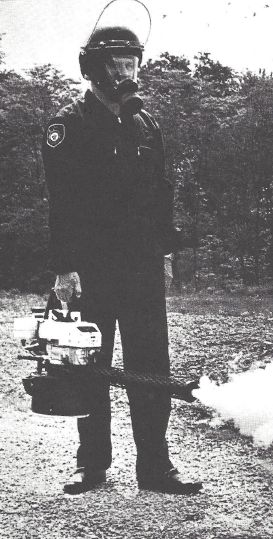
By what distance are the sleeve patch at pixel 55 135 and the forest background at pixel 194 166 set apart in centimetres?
1881

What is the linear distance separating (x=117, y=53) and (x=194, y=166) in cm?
2140

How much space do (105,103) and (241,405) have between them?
2463 mm

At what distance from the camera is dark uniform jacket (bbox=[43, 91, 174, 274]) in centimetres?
336

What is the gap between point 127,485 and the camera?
3633 mm

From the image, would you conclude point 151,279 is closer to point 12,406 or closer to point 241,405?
point 241,405

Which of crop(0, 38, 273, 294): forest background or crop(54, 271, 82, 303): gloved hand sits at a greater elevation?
crop(0, 38, 273, 294): forest background

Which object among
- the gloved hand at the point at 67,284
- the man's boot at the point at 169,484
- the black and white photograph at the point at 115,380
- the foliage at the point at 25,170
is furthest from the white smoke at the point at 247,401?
the foliage at the point at 25,170

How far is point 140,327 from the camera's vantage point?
3504 mm

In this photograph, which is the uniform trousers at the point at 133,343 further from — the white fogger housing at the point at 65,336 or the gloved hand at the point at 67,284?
the white fogger housing at the point at 65,336

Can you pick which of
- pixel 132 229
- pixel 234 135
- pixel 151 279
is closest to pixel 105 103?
pixel 132 229

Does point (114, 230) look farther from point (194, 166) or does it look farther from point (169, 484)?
point (194, 166)

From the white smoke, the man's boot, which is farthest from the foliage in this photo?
the man's boot

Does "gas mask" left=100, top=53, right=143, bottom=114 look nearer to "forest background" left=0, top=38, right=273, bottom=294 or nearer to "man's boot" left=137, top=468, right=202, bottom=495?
"man's boot" left=137, top=468, right=202, bottom=495

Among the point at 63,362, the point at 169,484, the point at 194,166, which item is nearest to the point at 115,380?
the point at 63,362
